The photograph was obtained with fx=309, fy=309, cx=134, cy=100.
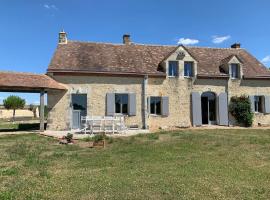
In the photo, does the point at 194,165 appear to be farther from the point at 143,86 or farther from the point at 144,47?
the point at 144,47

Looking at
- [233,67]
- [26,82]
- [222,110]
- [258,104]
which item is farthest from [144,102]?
[258,104]

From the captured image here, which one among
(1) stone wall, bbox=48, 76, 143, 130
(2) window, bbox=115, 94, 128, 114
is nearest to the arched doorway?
(1) stone wall, bbox=48, 76, 143, 130

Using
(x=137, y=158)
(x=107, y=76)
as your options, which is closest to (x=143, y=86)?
(x=107, y=76)

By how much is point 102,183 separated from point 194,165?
317 cm

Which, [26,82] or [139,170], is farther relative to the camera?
[26,82]

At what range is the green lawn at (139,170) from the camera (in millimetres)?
6492

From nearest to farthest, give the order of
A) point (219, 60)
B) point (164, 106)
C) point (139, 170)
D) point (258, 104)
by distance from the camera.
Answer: point (139, 170)
point (164, 106)
point (258, 104)
point (219, 60)

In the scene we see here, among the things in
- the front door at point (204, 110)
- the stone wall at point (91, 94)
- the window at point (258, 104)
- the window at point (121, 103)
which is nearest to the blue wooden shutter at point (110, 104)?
the stone wall at point (91, 94)

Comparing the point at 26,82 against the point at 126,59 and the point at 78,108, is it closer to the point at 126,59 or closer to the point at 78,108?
the point at 78,108

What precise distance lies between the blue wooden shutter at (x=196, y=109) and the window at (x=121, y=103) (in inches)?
189

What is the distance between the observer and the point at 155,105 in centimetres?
2156

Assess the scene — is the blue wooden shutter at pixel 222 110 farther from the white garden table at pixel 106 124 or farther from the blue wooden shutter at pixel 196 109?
the white garden table at pixel 106 124

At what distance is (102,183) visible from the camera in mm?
7152

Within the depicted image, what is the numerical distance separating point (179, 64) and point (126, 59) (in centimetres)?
380
